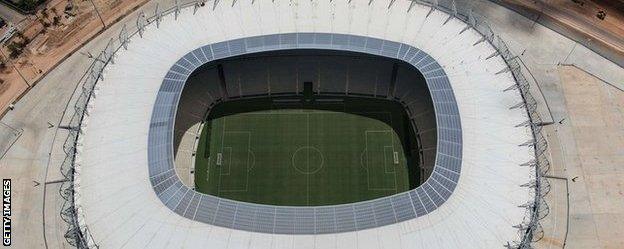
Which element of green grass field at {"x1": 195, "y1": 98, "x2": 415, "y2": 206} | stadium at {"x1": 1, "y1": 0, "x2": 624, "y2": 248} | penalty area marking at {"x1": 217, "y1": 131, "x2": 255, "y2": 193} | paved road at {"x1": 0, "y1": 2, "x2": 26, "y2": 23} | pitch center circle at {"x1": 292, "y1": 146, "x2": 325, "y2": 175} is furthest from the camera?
paved road at {"x1": 0, "y1": 2, "x2": 26, "y2": 23}

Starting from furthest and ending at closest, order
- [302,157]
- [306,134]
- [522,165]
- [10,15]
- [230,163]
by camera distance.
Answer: [10,15] → [306,134] → [302,157] → [230,163] → [522,165]

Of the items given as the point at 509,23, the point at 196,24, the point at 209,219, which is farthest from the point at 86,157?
the point at 509,23

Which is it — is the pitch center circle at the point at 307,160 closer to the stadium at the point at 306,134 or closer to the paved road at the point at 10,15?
the stadium at the point at 306,134

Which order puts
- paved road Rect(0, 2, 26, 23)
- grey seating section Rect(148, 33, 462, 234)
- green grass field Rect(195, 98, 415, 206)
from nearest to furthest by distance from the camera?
grey seating section Rect(148, 33, 462, 234) → green grass field Rect(195, 98, 415, 206) → paved road Rect(0, 2, 26, 23)

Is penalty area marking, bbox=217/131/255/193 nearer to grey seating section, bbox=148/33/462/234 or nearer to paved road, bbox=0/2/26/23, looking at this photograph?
grey seating section, bbox=148/33/462/234

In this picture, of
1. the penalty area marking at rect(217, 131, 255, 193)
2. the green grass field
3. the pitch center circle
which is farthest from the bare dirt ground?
the pitch center circle

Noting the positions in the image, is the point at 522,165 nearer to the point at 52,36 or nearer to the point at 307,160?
the point at 307,160

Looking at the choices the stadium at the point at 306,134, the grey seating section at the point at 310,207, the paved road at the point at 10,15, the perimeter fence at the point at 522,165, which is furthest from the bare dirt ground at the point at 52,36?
the grey seating section at the point at 310,207

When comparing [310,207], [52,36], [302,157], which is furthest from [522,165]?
[52,36]
